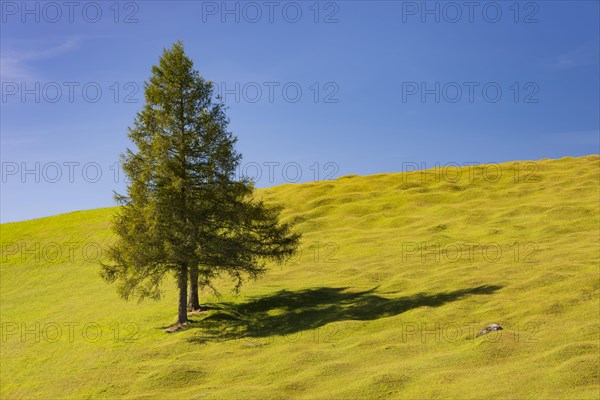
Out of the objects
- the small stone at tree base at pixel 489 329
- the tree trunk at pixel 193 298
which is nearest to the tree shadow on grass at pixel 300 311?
the tree trunk at pixel 193 298

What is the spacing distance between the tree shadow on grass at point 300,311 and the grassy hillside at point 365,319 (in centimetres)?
15

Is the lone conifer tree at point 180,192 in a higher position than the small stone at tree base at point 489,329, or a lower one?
higher

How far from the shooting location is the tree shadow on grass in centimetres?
2964

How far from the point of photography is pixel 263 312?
1304 inches

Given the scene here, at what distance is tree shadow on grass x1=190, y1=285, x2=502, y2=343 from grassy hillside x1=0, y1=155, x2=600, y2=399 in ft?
0.49

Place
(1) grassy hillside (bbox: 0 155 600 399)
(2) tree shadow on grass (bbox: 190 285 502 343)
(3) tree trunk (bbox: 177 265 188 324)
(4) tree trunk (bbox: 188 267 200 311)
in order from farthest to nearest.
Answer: (4) tree trunk (bbox: 188 267 200 311) → (3) tree trunk (bbox: 177 265 188 324) → (2) tree shadow on grass (bbox: 190 285 502 343) → (1) grassy hillside (bbox: 0 155 600 399)

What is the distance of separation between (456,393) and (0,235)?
6752cm

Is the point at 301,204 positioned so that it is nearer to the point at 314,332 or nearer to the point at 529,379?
the point at 314,332

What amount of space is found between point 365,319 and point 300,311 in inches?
179

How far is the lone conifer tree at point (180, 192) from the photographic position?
30969 millimetres

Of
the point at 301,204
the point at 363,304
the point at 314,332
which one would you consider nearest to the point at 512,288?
the point at 363,304

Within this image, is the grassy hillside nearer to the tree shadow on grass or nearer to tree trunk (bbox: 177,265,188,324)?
the tree shadow on grass

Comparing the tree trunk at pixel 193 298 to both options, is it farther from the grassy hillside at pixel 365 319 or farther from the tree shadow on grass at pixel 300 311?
the grassy hillside at pixel 365 319

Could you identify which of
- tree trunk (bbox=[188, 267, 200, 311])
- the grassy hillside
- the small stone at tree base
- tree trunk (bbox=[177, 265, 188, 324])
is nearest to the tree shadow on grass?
the grassy hillside
